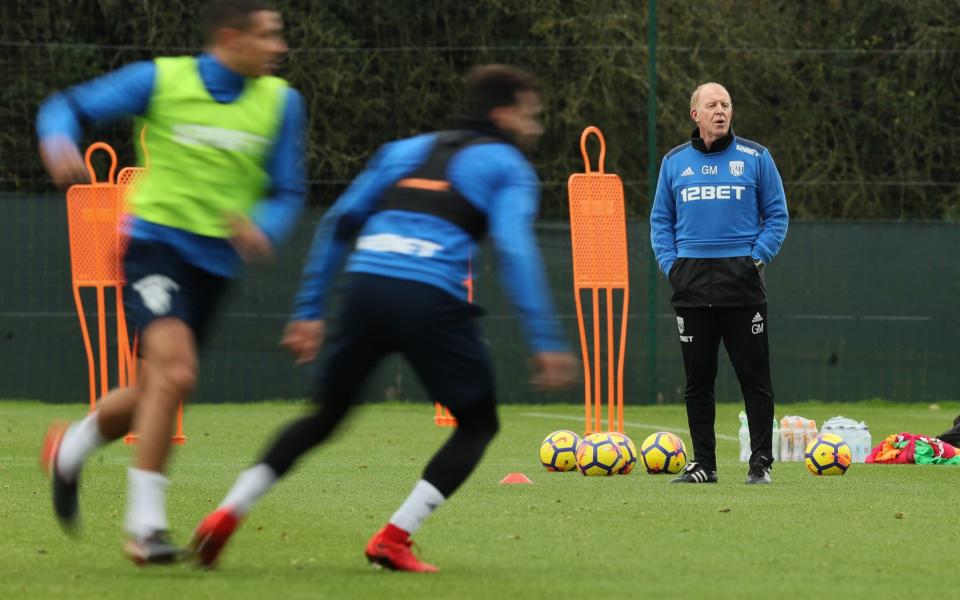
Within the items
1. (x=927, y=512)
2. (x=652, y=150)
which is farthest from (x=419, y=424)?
(x=927, y=512)

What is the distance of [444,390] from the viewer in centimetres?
565

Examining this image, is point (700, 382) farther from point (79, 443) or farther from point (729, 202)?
point (79, 443)

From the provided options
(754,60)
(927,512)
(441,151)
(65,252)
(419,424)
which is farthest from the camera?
(754,60)

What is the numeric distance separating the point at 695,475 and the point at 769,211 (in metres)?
1.44

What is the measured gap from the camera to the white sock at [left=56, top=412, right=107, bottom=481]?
6.02 metres

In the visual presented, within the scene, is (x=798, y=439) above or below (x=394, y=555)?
below

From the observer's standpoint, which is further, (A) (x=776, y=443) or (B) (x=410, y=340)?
(A) (x=776, y=443)

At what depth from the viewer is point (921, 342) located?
17766 millimetres

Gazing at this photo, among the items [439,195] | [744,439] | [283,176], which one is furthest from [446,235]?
[744,439]

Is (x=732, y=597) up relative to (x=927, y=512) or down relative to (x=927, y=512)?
up

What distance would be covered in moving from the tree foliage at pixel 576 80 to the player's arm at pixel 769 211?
29.2 ft

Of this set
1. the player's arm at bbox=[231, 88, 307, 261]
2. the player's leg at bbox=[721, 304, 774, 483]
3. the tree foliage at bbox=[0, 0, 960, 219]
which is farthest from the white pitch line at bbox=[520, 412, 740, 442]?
the player's arm at bbox=[231, 88, 307, 261]

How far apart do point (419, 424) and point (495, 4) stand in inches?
224

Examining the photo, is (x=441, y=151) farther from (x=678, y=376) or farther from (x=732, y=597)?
(x=678, y=376)
